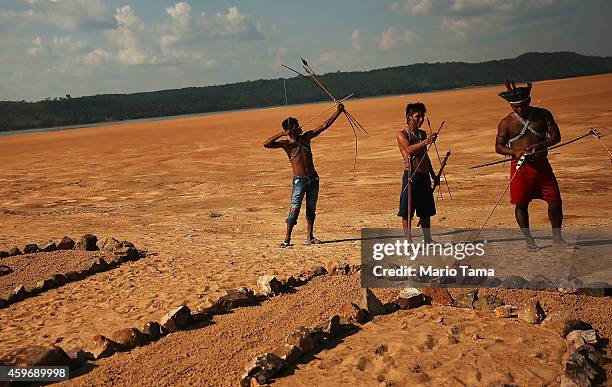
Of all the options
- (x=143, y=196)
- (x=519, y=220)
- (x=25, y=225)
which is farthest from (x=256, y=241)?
(x=143, y=196)

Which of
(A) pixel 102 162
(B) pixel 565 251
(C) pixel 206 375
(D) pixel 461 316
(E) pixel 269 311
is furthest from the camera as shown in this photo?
(A) pixel 102 162

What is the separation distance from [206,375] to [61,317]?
252 cm

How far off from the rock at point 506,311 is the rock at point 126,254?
5.34 metres

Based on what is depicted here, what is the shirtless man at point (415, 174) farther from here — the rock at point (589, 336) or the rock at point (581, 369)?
the rock at point (581, 369)

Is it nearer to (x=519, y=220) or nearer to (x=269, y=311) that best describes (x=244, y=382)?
(x=269, y=311)

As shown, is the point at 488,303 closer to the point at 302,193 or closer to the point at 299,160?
the point at 302,193

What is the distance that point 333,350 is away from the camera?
4.82 metres

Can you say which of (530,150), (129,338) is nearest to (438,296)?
(530,150)

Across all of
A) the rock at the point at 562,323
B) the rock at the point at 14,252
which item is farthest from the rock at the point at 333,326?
the rock at the point at 14,252

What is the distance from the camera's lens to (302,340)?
475 cm

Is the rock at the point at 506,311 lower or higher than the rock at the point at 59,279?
higher

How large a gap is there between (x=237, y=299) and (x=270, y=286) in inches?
18.8

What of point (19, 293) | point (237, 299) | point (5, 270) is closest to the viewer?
point (237, 299)

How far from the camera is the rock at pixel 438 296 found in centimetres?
561
